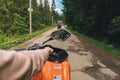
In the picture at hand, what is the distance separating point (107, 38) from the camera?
28.5m

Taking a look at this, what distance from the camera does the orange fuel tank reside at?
3.70 m

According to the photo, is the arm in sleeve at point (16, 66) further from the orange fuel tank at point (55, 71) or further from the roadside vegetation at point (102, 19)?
the roadside vegetation at point (102, 19)

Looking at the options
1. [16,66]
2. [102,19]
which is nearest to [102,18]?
[102,19]

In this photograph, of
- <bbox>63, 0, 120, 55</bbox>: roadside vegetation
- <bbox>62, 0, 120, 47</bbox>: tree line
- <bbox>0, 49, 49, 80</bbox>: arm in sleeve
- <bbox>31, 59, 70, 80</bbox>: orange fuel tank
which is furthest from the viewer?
<bbox>62, 0, 120, 47</bbox>: tree line

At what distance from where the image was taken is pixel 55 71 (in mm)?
3730

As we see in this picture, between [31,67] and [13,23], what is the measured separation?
55.3 m

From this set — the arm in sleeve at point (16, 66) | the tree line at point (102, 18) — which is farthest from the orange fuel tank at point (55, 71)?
the tree line at point (102, 18)

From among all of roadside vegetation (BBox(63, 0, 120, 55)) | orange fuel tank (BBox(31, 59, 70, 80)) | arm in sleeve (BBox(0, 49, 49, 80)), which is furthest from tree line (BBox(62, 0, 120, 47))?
arm in sleeve (BBox(0, 49, 49, 80))

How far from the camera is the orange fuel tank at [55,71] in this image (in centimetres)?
370

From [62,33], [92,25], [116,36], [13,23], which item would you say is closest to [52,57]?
[62,33]

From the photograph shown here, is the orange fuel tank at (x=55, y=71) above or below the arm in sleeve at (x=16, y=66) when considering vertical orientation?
below

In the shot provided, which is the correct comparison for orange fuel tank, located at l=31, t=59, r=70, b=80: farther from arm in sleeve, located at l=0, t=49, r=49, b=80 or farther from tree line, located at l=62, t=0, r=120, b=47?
tree line, located at l=62, t=0, r=120, b=47

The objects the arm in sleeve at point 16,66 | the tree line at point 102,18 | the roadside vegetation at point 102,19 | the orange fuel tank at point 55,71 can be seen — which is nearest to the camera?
the arm in sleeve at point 16,66

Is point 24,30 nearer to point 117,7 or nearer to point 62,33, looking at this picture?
point 117,7
